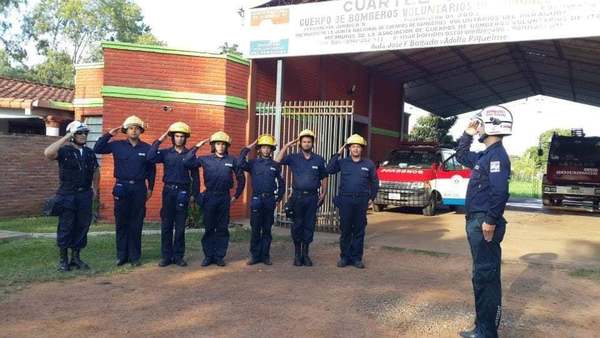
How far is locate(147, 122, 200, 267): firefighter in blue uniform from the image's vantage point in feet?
22.0

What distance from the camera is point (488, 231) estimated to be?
4164 mm

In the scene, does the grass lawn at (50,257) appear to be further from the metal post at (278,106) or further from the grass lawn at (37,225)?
the metal post at (278,106)

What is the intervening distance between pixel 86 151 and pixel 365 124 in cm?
1189

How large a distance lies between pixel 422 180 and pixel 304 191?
7110mm

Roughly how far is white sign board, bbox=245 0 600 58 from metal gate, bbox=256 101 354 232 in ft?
3.60

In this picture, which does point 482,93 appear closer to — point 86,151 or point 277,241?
point 277,241

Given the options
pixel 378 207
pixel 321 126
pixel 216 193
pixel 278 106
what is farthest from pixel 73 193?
pixel 378 207


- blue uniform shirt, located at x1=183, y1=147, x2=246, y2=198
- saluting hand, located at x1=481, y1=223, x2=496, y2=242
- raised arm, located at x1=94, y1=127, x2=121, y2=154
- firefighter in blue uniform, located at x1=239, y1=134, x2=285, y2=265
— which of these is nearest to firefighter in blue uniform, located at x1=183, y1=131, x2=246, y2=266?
blue uniform shirt, located at x1=183, y1=147, x2=246, y2=198

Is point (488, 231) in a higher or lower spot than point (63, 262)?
higher

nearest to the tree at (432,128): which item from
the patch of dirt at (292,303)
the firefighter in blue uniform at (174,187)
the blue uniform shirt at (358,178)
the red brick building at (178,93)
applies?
the red brick building at (178,93)

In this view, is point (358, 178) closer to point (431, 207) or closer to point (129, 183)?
point (129, 183)

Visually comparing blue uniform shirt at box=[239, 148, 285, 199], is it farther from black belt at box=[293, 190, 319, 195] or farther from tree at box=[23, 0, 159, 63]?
tree at box=[23, 0, 159, 63]

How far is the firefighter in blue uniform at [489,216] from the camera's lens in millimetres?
4188

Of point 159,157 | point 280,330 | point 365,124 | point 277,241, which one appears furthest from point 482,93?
point 280,330
